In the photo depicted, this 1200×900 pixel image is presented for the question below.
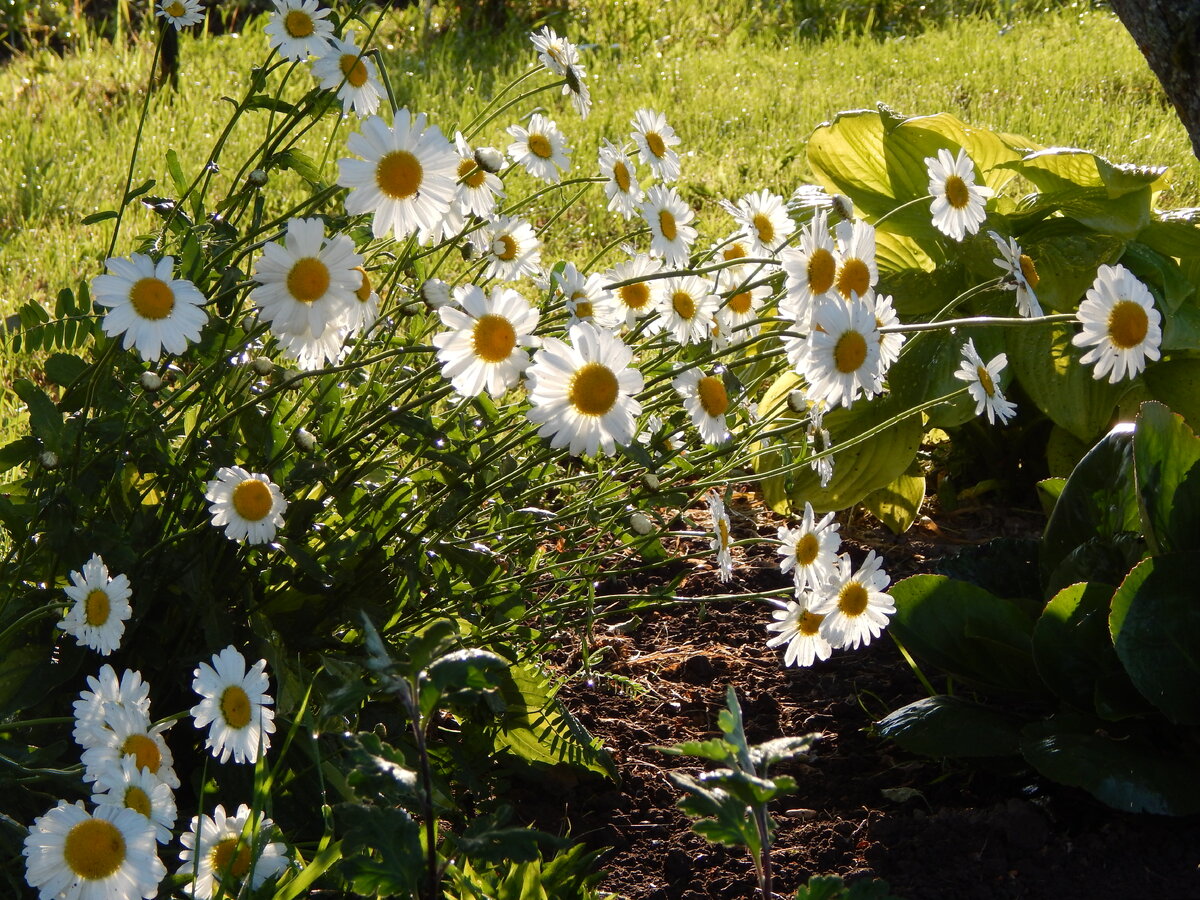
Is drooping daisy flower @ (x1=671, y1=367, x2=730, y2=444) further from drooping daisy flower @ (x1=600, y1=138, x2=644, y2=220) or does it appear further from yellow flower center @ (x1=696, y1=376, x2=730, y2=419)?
drooping daisy flower @ (x1=600, y1=138, x2=644, y2=220)

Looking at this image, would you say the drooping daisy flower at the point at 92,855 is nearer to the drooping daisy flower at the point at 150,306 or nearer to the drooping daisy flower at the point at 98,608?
the drooping daisy flower at the point at 98,608

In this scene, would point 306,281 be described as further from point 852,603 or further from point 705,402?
point 852,603

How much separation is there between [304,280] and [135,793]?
1.98 ft

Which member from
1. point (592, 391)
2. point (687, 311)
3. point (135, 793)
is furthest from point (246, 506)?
point (687, 311)

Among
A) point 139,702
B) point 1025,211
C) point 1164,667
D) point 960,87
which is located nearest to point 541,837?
point 139,702

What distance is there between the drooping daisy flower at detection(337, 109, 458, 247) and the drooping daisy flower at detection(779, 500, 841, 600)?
67cm

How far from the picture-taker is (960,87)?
18.2 feet

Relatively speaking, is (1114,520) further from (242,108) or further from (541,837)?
(242,108)

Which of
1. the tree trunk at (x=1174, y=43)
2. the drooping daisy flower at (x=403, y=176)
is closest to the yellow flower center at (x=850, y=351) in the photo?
the drooping daisy flower at (x=403, y=176)

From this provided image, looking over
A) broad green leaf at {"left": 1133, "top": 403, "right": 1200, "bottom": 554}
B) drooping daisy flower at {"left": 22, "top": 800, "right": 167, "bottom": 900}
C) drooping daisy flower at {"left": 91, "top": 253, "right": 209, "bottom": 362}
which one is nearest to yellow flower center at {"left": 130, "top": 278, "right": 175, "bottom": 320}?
drooping daisy flower at {"left": 91, "top": 253, "right": 209, "bottom": 362}

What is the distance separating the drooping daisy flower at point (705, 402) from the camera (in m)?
1.66

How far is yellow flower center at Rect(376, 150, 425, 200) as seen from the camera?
4.93 ft

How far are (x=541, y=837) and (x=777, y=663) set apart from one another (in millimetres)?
1228

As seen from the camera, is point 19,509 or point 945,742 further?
point 945,742
